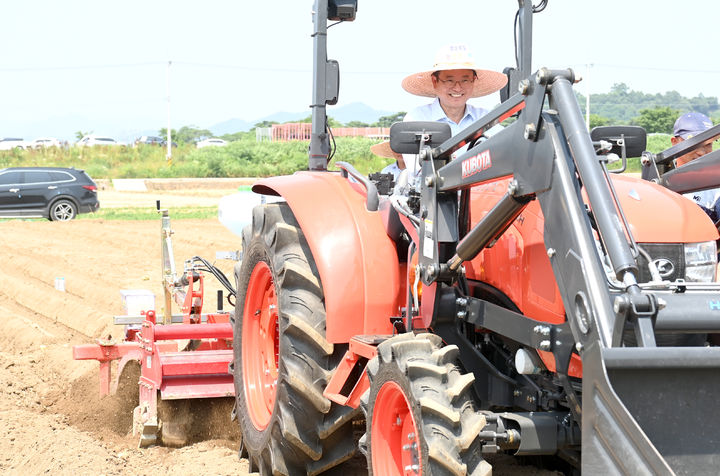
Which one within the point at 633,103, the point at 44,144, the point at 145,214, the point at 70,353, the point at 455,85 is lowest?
the point at 70,353

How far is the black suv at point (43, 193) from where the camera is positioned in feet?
69.5

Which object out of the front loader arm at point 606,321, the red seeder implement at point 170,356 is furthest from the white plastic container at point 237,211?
the front loader arm at point 606,321

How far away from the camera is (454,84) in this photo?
16.8ft

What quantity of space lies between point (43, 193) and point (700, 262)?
1972 cm

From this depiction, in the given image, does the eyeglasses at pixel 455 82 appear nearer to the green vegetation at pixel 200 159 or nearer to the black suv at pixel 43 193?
the black suv at pixel 43 193

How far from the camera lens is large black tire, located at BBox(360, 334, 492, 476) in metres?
3.09

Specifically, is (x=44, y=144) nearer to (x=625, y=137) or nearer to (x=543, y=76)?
(x=625, y=137)

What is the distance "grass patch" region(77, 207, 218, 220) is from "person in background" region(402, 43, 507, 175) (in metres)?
15.9

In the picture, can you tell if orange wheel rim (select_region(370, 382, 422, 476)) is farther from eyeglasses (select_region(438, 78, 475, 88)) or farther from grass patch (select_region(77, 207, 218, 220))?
grass patch (select_region(77, 207, 218, 220))

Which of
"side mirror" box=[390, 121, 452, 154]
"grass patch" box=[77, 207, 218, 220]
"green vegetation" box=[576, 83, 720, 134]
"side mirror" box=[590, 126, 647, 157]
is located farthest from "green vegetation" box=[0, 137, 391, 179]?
"green vegetation" box=[576, 83, 720, 134]

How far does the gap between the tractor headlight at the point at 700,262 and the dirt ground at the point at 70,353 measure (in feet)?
5.64

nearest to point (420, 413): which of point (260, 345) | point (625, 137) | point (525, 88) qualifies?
point (525, 88)

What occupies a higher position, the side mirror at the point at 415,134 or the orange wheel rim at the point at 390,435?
the side mirror at the point at 415,134

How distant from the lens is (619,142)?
3.91 m
